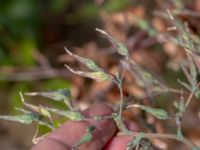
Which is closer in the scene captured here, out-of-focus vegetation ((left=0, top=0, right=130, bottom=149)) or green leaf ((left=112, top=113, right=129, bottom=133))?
green leaf ((left=112, top=113, right=129, bottom=133))

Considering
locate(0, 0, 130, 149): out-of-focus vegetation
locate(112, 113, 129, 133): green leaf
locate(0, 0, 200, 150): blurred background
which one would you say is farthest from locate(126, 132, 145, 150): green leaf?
locate(0, 0, 130, 149): out-of-focus vegetation

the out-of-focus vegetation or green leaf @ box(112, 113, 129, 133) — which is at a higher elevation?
green leaf @ box(112, 113, 129, 133)

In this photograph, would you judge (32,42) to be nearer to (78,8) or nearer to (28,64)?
(28,64)

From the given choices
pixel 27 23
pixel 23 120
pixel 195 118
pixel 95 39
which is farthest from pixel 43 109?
pixel 95 39

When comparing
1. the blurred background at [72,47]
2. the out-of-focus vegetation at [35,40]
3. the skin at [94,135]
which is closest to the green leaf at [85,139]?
the skin at [94,135]

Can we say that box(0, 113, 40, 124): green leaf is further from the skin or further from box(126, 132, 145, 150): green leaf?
box(126, 132, 145, 150): green leaf

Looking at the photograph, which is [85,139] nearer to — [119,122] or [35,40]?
[119,122]
